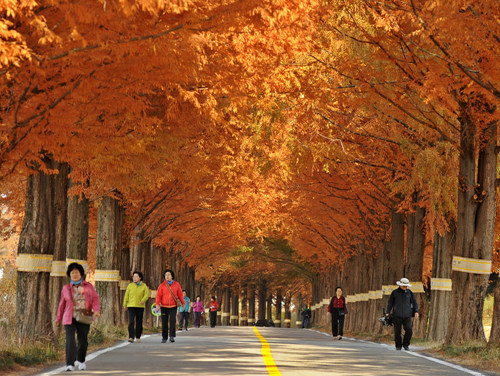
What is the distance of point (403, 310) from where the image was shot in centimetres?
2262

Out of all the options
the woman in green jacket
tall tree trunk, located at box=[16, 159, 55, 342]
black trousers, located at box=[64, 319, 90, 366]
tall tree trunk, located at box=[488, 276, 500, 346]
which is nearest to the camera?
black trousers, located at box=[64, 319, 90, 366]

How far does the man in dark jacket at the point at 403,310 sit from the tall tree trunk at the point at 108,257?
10313 millimetres

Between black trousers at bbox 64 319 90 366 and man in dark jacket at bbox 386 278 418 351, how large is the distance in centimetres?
995

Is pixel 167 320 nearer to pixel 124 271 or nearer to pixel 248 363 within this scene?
pixel 248 363

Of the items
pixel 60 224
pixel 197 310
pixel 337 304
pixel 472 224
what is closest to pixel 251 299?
pixel 197 310

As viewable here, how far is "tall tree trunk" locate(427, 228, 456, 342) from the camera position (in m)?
27.1

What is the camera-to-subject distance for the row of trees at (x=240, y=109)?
13086mm

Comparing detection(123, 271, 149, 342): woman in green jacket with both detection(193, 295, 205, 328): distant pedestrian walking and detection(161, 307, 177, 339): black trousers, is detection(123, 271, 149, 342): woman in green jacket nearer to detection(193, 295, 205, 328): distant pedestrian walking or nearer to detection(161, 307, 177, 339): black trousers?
detection(161, 307, 177, 339): black trousers

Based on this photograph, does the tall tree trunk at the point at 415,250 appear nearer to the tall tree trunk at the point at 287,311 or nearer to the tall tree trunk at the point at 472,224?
the tall tree trunk at the point at 472,224

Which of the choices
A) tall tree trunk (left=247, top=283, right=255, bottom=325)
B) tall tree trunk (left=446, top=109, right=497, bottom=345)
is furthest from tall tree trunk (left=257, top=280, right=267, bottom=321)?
tall tree trunk (left=446, top=109, right=497, bottom=345)

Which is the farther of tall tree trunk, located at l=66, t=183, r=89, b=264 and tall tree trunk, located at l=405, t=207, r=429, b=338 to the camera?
tall tree trunk, located at l=405, t=207, r=429, b=338

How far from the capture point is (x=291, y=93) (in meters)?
22.7

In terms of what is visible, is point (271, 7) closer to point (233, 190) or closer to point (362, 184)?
point (362, 184)

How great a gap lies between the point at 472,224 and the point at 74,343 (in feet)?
34.2
